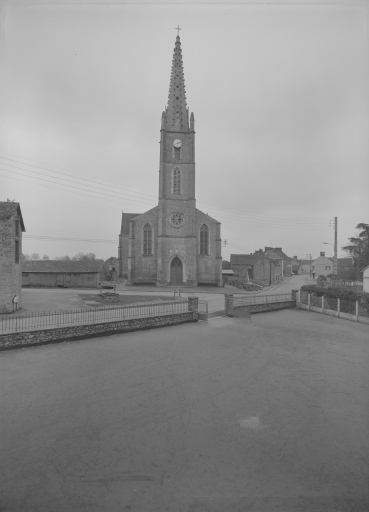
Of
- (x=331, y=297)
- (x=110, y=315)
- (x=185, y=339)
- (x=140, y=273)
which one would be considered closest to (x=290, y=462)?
(x=185, y=339)

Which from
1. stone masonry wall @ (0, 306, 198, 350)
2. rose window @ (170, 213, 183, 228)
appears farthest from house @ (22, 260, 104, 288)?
stone masonry wall @ (0, 306, 198, 350)

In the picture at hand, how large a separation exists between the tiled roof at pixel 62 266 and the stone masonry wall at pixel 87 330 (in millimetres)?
20104

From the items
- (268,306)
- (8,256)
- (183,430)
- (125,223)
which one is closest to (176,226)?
(268,306)

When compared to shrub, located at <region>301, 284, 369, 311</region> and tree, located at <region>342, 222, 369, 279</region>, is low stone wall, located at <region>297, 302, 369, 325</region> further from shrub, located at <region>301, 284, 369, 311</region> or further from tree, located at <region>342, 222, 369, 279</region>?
tree, located at <region>342, 222, 369, 279</region>

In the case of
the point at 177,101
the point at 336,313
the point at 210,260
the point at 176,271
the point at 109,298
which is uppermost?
the point at 177,101

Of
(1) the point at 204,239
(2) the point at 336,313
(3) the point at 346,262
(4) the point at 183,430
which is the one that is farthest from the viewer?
(3) the point at 346,262

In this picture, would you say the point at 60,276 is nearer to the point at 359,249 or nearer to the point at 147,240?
the point at 147,240

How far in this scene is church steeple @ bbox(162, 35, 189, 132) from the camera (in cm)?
3588

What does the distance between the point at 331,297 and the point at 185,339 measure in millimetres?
13772

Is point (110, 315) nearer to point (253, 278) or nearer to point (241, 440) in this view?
point (241, 440)

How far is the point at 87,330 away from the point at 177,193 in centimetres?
2518

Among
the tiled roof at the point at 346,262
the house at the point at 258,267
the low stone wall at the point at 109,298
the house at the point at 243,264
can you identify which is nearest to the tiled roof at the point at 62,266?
the low stone wall at the point at 109,298

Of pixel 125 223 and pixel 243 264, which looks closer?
pixel 243 264

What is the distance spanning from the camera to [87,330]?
1323 centimetres
